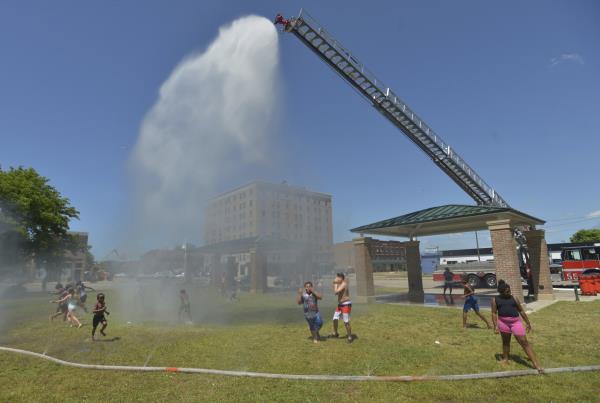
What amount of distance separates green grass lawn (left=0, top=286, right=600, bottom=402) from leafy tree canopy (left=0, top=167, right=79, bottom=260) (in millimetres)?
20963

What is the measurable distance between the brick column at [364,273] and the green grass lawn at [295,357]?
4.99 metres

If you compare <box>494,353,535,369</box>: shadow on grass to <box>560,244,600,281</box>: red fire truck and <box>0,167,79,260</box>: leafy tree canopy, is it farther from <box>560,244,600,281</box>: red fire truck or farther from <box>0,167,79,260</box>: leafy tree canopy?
<box>0,167,79,260</box>: leafy tree canopy

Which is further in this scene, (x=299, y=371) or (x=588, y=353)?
(x=588, y=353)

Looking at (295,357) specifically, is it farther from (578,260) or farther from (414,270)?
(578,260)

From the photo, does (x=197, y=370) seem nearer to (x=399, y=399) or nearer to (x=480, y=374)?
(x=399, y=399)

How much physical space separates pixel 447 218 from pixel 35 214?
35.5 meters

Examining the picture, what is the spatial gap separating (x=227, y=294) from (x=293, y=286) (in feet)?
20.1

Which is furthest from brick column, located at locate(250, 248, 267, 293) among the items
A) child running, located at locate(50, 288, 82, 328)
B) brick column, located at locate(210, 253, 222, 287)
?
child running, located at locate(50, 288, 82, 328)

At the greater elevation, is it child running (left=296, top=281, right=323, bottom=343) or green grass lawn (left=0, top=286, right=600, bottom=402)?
child running (left=296, top=281, right=323, bottom=343)

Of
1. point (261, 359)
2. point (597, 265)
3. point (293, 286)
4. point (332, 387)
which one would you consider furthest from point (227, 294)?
point (597, 265)

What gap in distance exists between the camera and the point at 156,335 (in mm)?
10797

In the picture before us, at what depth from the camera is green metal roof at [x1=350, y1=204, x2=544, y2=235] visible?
606 inches

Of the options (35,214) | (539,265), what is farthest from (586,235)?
(35,214)

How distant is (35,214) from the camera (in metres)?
31.3
